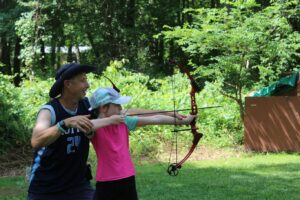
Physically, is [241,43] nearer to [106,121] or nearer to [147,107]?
[147,107]

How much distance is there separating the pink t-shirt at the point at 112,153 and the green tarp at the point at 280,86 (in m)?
8.12

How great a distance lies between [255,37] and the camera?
10.5 meters

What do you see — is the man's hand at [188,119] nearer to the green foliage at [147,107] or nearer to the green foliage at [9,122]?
the green foliage at [147,107]

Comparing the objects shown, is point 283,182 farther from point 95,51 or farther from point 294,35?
point 95,51

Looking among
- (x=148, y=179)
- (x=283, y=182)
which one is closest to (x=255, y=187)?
(x=283, y=182)

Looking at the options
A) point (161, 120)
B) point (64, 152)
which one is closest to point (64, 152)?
point (64, 152)

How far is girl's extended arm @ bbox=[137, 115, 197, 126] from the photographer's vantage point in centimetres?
355

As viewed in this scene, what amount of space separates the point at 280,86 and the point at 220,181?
4.44m

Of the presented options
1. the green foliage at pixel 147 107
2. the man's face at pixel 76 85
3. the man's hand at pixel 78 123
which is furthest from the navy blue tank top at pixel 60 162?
the green foliage at pixel 147 107

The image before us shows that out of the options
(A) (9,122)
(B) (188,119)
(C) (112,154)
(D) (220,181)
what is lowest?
(D) (220,181)

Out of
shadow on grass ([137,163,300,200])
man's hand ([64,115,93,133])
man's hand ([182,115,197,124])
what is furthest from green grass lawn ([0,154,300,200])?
man's hand ([64,115,93,133])

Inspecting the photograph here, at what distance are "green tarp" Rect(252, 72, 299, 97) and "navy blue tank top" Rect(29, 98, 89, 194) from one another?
8.45 metres

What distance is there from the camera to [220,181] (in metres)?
7.45

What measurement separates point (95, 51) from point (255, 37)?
45.0ft
